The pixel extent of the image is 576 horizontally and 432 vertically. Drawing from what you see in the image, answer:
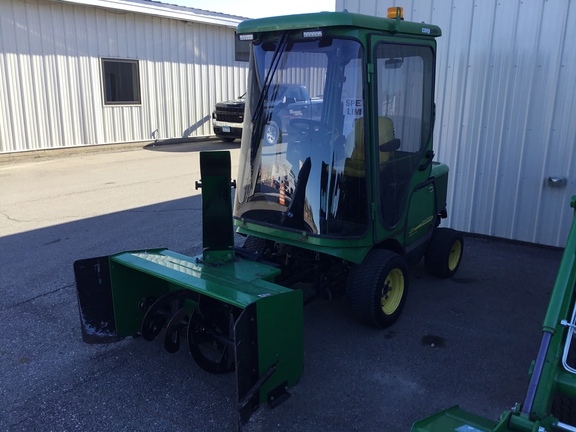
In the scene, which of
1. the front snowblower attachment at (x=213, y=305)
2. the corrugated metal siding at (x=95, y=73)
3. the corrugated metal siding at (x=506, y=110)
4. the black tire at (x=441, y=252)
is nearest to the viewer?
the front snowblower attachment at (x=213, y=305)

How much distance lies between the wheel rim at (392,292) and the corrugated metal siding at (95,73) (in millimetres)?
11110

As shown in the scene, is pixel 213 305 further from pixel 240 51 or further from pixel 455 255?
pixel 240 51

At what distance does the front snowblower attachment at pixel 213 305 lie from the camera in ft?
9.71

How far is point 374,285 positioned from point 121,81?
1235 centimetres

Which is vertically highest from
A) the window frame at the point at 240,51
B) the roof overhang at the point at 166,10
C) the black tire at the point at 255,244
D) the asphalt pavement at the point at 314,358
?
the roof overhang at the point at 166,10

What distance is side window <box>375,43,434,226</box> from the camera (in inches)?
153

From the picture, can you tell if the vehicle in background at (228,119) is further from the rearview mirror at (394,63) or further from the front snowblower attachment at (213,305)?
the front snowblower attachment at (213,305)

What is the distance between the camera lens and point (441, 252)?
5129 millimetres

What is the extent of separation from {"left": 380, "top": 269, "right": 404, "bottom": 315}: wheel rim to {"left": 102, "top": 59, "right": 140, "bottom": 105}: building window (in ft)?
38.9

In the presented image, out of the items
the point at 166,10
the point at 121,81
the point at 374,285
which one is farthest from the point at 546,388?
the point at 166,10

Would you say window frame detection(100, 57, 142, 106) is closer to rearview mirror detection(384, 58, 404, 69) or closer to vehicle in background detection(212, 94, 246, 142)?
vehicle in background detection(212, 94, 246, 142)

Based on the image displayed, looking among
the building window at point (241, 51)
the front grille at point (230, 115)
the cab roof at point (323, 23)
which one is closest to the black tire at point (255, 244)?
the cab roof at point (323, 23)

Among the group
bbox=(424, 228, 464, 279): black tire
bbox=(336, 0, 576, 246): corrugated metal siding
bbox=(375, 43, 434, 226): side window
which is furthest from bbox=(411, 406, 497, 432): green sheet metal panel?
bbox=(336, 0, 576, 246): corrugated metal siding

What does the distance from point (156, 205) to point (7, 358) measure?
4769 mm
